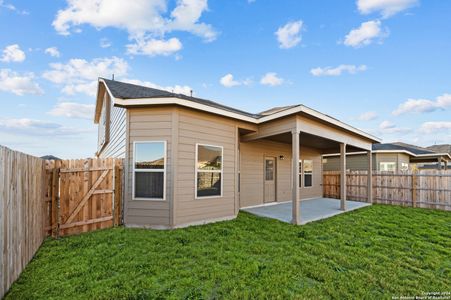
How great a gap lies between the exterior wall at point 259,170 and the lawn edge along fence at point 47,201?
438 cm

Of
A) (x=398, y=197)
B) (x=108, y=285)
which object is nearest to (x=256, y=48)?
(x=398, y=197)

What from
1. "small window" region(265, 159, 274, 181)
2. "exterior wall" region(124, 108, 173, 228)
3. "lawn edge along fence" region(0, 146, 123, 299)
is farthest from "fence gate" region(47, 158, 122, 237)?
"small window" region(265, 159, 274, 181)

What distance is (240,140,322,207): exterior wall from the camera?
830 cm

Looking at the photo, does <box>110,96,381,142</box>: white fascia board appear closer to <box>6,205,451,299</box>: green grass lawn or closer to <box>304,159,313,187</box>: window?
<box>6,205,451,299</box>: green grass lawn

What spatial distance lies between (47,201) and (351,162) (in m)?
17.7

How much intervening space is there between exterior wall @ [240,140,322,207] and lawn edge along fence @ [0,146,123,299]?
4.38 metres

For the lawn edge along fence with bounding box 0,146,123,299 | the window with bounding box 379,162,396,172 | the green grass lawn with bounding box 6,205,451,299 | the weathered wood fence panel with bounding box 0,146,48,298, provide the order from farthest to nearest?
1. the window with bounding box 379,162,396,172
2. the green grass lawn with bounding box 6,205,451,299
3. the lawn edge along fence with bounding box 0,146,123,299
4. the weathered wood fence panel with bounding box 0,146,48,298

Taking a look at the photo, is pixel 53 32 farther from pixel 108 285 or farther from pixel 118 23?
pixel 108 285

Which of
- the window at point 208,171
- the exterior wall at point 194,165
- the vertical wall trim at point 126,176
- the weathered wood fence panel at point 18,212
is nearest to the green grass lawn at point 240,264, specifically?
the weathered wood fence panel at point 18,212

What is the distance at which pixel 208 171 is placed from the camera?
6199 millimetres

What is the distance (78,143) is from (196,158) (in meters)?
15.9

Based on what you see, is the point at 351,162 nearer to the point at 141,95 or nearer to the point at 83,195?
the point at 141,95

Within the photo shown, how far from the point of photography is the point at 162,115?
5570mm

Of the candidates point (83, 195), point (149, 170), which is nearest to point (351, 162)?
point (149, 170)
